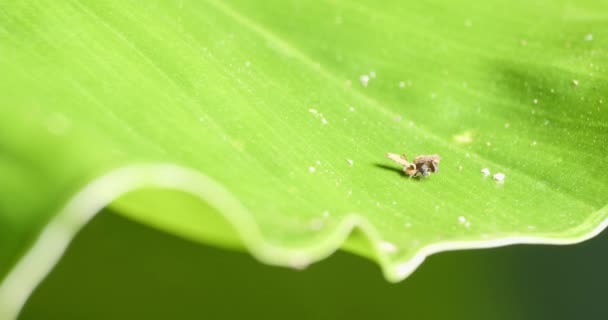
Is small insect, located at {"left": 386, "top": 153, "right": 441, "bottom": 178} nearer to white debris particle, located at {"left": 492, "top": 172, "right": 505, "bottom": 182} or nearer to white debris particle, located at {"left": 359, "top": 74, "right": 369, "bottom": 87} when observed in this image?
white debris particle, located at {"left": 492, "top": 172, "right": 505, "bottom": 182}

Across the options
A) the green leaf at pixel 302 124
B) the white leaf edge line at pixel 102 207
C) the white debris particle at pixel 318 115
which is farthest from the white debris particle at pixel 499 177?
the white leaf edge line at pixel 102 207

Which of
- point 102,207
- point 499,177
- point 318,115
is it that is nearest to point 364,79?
point 318,115

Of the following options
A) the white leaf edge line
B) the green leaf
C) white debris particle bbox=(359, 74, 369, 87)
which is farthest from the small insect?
the white leaf edge line

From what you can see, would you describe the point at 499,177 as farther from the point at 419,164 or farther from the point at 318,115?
the point at 318,115

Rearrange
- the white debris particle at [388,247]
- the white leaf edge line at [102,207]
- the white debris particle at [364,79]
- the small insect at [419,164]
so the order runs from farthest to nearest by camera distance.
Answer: the white debris particle at [364,79]
the small insect at [419,164]
the white debris particle at [388,247]
the white leaf edge line at [102,207]

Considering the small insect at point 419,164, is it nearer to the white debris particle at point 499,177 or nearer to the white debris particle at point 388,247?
the white debris particle at point 499,177

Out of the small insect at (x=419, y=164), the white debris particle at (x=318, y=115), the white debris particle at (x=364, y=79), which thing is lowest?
the white debris particle at (x=318, y=115)

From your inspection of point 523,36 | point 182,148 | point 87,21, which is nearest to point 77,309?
point 182,148
